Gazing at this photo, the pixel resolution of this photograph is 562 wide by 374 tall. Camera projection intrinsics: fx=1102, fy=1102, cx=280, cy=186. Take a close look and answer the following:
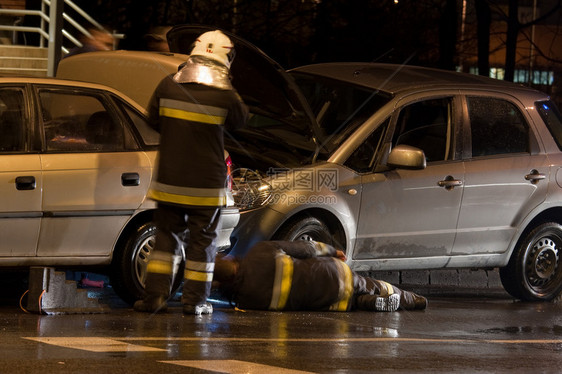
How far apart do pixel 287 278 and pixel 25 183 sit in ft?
6.49

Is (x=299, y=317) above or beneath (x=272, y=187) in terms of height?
beneath

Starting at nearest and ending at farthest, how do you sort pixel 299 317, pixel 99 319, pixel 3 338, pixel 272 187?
pixel 3 338 < pixel 99 319 < pixel 299 317 < pixel 272 187

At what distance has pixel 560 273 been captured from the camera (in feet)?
34.3

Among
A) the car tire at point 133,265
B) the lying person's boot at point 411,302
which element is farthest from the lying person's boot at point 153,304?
the lying person's boot at point 411,302

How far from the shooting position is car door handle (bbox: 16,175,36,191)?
7.55 meters

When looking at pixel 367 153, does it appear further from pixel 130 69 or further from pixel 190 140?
pixel 190 140

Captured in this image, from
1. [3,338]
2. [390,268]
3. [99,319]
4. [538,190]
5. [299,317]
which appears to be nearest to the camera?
[3,338]

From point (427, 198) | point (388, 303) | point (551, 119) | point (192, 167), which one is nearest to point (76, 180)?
point (192, 167)

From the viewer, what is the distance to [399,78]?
10047 mm

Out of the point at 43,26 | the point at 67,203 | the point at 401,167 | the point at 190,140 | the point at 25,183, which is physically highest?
the point at 43,26

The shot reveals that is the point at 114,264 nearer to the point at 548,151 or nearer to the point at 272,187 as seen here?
the point at 272,187

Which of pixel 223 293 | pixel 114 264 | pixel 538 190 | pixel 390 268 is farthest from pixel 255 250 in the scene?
pixel 538 190

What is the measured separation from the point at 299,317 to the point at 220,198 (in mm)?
1045

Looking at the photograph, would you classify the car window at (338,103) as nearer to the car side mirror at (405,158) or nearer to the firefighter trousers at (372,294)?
the car side mirror at (405,158)
